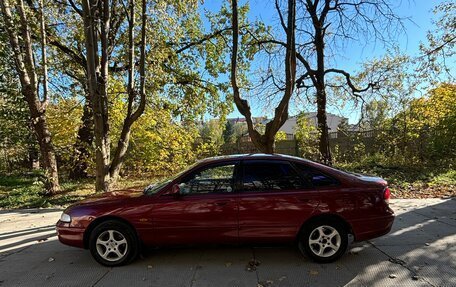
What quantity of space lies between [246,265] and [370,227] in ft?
5.60

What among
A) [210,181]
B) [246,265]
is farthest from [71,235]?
[246,265]

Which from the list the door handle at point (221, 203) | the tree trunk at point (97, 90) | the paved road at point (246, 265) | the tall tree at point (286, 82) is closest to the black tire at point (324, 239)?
the paved road at point (246, 265)

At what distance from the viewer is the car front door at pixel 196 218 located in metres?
4.29

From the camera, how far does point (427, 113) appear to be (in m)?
15.0

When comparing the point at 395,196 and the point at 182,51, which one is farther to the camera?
the point at 182,51

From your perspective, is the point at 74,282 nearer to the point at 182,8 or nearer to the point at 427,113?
the point at 182,8

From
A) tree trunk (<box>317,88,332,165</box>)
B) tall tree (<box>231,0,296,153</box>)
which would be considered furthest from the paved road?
tree trunk (<box>317,88,332,165</box>)

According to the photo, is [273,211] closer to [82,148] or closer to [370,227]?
[370,227]

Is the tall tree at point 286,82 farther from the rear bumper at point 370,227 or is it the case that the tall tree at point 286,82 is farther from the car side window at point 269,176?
the rear bumper at point 370,227

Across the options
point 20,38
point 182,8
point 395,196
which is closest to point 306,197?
point 395,196

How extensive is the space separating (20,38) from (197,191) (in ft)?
31.0

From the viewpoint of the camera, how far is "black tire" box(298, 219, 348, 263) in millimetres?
4324

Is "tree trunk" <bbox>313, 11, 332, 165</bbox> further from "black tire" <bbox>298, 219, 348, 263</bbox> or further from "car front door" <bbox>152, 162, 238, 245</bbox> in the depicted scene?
"car front door" <bbox>152, 162, 238, 245</bbox>

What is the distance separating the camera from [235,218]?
14.1 feet
